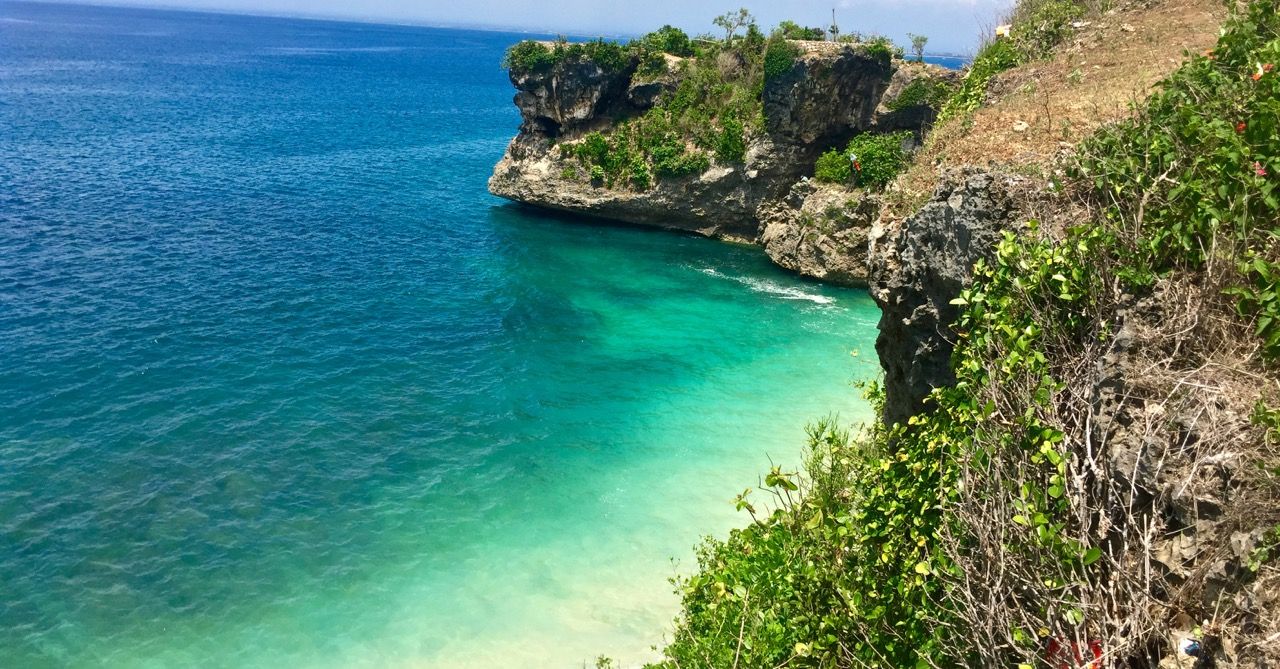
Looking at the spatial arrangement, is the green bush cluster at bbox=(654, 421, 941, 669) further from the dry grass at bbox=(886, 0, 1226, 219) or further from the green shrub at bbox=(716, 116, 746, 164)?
the green shrub at bbox=(716, 116, 746, 164)

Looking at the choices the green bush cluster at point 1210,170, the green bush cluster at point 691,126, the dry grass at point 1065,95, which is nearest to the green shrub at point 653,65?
the green bush cluster at point 691,126

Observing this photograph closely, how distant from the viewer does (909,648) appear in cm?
884

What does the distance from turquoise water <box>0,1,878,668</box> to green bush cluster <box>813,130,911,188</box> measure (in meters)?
5.94

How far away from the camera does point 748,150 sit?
4447cm

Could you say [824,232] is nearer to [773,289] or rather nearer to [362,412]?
[773,289]

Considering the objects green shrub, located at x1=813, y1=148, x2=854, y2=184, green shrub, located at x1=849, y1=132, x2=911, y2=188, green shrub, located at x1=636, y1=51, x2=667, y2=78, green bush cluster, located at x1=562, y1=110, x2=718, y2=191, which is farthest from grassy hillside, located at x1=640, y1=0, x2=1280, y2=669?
green shrub, located at x1=636, y1=51, x2=667, y2=78

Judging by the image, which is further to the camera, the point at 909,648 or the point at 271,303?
the point at 271,303

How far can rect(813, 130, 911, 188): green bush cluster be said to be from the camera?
39.3m

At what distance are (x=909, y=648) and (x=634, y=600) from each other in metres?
10.2

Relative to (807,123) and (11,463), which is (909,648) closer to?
(11,463)

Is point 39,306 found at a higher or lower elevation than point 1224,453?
lower

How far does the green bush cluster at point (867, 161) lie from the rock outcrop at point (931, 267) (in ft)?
88.2

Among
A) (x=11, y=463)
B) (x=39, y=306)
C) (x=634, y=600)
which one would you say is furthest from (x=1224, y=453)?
(x=39, y=306)

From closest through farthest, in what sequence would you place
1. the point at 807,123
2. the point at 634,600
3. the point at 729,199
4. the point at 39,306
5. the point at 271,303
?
the point at 634,600
the point at 39,306
the point at 271,303
the point at 807,123
the point at 729,199
